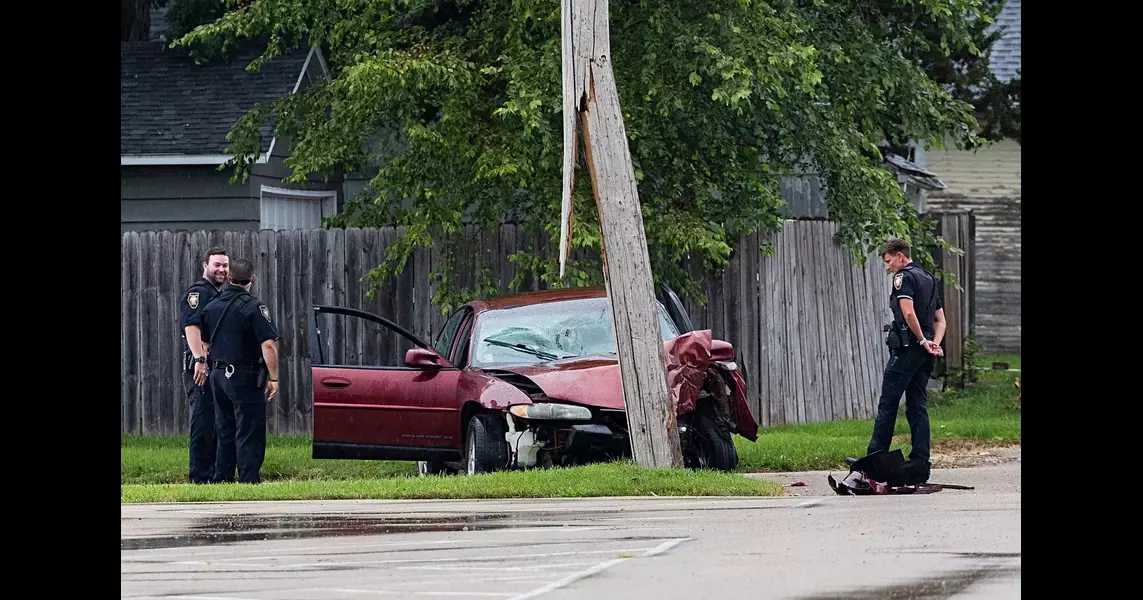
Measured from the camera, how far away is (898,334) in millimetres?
12516

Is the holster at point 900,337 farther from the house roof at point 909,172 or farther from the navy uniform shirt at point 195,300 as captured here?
the house roof at point 909,172

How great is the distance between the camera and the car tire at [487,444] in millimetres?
12211

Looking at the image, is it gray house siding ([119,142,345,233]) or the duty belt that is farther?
gray house siding ([119,142,345,233])

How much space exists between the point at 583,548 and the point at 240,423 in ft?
17.9

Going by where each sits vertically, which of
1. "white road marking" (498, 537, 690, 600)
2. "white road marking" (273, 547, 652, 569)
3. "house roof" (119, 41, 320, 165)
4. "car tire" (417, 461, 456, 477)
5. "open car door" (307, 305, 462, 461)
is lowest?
"car tire" (417, 461, 456, 477)

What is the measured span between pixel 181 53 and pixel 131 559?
14.1 meters

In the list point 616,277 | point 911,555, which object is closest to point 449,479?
point 616,277

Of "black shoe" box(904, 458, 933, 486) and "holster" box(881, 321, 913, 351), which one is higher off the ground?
"holster" box(881, 321, 913, 351)

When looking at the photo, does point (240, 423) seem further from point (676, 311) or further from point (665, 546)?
point (665, 546)

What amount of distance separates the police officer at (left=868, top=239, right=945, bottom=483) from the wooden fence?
4.36 metres

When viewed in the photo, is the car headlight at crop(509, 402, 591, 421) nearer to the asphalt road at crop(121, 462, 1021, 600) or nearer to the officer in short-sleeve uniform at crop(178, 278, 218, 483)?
the asphalt road at crop(121, 462, 1021, 600)

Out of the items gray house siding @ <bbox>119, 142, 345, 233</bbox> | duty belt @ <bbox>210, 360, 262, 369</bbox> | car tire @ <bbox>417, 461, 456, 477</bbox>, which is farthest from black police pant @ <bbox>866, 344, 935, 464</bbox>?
gray house siding @ <bbox>119, 142, 345, 233</bbox>

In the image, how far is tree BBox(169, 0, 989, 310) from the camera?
15000 mm

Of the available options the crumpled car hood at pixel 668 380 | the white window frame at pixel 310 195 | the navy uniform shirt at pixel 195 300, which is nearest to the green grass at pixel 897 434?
the crumpled car hood at pixel 668 380
